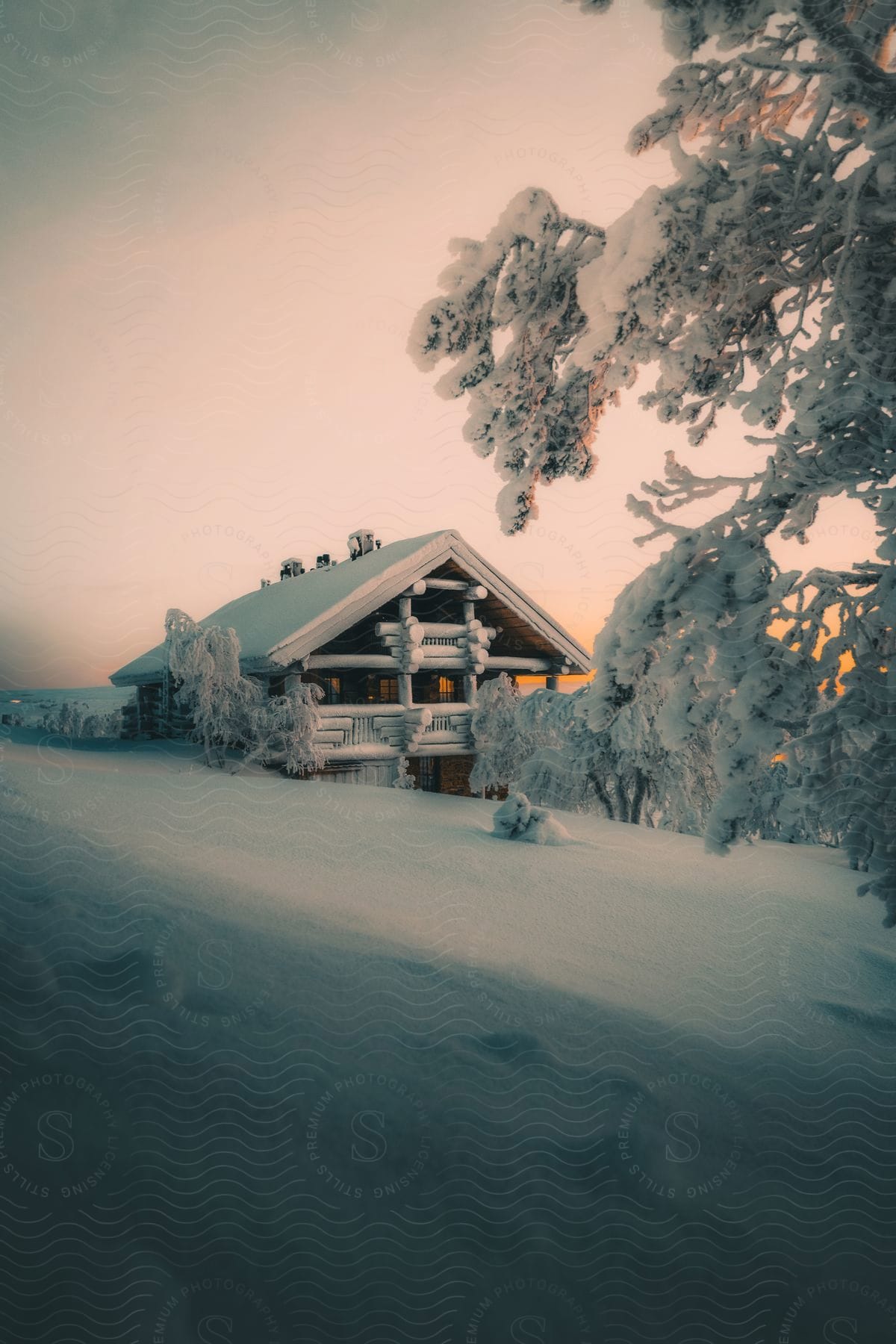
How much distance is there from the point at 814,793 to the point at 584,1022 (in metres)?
1.79

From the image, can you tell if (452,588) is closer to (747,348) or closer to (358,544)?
(358,544)

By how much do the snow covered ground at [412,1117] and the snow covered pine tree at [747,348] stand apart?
122cm

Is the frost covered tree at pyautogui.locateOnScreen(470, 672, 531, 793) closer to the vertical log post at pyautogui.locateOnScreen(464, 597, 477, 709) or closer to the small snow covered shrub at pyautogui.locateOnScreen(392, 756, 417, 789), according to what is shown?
the vertical log post at pyautogui.locateOnScreen(464, 597, 477, 709)

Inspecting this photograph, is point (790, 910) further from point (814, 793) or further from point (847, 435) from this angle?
point (847, 435)

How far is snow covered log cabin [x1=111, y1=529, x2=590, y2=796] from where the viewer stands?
29.3 feet

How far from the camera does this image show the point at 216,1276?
2.55 m

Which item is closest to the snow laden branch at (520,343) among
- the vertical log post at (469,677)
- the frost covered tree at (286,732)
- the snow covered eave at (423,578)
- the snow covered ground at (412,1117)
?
the snow covered ground at (412,1117)

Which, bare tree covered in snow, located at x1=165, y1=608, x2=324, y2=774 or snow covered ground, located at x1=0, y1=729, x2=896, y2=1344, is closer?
snow covered ground, located at x1=0, y1=729, x2=896, y2=1344

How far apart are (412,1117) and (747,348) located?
5.09 metres

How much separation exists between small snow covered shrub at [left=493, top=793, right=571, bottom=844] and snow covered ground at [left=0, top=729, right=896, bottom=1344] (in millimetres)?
1583

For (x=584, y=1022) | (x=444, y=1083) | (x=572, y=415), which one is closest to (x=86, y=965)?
(x=444, y=1083)

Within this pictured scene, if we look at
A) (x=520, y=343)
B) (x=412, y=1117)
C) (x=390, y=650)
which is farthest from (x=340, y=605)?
(x=412, y=1117)

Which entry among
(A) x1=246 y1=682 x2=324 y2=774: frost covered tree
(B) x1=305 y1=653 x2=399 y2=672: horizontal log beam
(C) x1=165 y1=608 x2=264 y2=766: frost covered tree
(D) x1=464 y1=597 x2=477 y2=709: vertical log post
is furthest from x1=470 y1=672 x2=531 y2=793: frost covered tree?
(C) x1=165 y1=608 x2=264 y2=766: frost covered tree

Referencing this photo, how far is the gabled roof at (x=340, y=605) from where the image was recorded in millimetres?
8516
